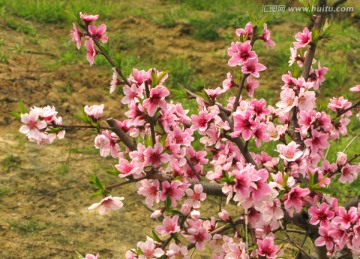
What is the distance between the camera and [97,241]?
→ 3.64m

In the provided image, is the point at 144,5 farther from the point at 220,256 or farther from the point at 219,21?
the point at 220,256

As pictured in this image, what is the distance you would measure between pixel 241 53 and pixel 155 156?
0.71 meters

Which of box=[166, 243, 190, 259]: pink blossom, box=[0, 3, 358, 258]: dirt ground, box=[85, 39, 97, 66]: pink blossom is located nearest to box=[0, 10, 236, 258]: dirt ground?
box=[0, 3, 358, 258]: dirt ground

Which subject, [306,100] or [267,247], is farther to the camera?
[306,100]

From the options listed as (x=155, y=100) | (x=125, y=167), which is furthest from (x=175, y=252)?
(x=155, y=100)

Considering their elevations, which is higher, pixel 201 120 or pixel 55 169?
pixel 201 120

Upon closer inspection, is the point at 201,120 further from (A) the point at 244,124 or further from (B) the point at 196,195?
(B) the point at 196,195

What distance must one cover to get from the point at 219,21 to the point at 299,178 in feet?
→ 21.6

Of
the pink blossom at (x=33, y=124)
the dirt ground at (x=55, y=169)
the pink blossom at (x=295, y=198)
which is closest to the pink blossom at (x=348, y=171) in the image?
the pink blossom at (x=295, y=198)

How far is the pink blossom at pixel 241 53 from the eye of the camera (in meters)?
2.29

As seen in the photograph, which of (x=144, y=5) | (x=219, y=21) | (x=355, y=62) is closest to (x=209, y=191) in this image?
(x=355, y=62)

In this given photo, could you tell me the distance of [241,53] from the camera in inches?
90.9

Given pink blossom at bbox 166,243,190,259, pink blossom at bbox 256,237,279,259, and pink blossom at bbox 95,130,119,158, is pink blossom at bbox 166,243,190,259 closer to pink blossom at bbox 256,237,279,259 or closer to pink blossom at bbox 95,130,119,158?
pink blossom at bbox 256,237,279,259

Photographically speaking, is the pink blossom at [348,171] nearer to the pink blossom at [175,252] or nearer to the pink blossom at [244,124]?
the pink blossom at [244,124]
